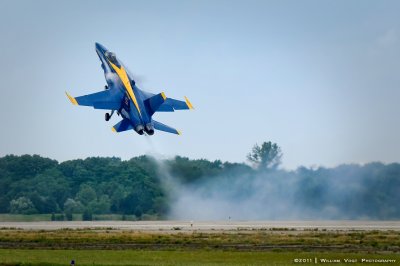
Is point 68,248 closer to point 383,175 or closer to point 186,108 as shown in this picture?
point 186,108

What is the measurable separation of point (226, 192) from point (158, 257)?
48.4 m

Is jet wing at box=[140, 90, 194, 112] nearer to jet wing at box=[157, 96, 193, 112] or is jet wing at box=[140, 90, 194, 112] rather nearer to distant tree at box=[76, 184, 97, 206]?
jet wing at box=[157, 96, 193, 112]

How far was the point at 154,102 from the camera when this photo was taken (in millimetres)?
55719

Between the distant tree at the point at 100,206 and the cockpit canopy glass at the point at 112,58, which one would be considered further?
the distant tree at the point at 100,206

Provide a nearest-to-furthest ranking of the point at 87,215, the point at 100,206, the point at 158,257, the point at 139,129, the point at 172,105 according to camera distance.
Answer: the point at 158,257 → the point at 139,129 → the point at 172,105 → the point at 87,215 → the point at 100,206

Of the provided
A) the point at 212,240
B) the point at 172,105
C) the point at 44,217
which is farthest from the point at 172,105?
the point at 44,217

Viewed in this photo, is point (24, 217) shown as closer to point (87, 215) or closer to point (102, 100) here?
point (87, 215)

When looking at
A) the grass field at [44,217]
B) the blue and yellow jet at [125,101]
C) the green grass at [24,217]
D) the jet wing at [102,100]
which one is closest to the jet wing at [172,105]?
the blue and yellow jet at [125,101]

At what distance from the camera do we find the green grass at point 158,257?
147 feet

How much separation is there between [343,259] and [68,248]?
2155cm

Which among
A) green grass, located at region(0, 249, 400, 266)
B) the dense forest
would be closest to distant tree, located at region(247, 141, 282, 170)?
the dense forest

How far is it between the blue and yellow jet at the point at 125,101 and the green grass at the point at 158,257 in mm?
10453

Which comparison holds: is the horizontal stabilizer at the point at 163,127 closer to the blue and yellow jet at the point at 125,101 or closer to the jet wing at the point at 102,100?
the blue and yellow jet at the point at 125,101

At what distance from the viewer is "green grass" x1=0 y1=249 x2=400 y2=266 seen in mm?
44925
